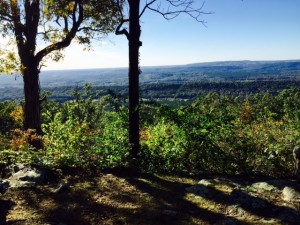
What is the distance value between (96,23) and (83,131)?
28.8 ft

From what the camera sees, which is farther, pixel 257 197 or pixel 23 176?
pixel 23 176

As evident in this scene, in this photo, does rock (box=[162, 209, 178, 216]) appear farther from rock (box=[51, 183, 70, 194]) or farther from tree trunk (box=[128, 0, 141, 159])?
tree trunk (box=[128, 0, 141, 159])

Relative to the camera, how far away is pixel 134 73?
1082cm

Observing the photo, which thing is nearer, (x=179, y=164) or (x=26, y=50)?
(x=179, y=164)

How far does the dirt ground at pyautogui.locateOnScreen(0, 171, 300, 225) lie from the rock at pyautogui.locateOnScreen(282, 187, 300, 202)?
6.4 inches

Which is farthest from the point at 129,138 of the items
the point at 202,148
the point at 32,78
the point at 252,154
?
the point at 32,78

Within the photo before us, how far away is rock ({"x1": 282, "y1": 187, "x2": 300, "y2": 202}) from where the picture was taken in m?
7.52

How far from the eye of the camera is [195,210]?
731 centimetres

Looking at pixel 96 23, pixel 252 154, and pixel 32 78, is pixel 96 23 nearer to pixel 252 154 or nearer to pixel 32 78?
pixel 32 78

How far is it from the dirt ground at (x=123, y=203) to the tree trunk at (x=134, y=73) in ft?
4.87

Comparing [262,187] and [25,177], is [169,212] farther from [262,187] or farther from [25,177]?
[25,177]

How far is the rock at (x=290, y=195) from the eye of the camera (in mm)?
7519

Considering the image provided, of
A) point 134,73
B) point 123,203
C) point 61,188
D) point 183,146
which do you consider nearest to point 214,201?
point 123,203

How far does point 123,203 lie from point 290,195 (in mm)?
3819
